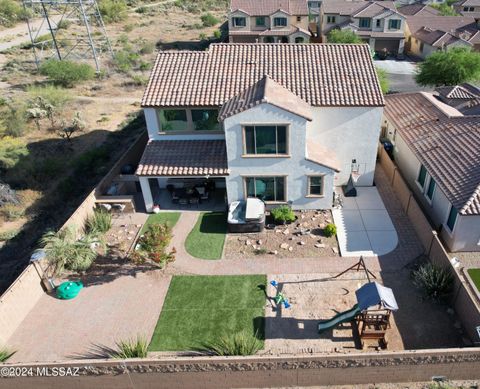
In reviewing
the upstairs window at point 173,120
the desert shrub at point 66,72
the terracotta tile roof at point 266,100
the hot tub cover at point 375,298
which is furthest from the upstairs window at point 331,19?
the hot tub cover at point 375,298

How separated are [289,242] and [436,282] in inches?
295

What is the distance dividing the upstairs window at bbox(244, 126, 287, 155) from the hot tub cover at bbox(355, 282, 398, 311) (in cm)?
941

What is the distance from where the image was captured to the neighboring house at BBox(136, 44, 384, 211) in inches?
820

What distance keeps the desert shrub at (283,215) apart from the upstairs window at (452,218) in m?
8.35

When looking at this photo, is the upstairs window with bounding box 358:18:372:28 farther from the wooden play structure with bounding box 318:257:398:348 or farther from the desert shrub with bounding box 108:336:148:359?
the desert shrub with bounding box 108:336:148:359

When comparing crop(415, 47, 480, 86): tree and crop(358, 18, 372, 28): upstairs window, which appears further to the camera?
crop(358, 18, 372, 28): upstairs window

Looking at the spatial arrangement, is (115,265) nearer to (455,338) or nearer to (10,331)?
(10,331)

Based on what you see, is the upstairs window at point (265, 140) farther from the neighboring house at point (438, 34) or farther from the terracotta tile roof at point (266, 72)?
the neighboring house at point (438, 34)

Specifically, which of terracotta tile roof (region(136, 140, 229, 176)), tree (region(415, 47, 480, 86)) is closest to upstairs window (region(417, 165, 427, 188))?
terracotta tile roof (region(136, 140, 229, 176))

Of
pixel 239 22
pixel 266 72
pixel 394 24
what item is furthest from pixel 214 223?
pixel 394 24

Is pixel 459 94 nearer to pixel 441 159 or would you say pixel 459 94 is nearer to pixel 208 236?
pixel 441 159

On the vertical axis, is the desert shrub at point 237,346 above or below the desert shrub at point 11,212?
above

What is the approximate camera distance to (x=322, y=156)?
22328mm

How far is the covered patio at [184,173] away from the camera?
72.0 ft
